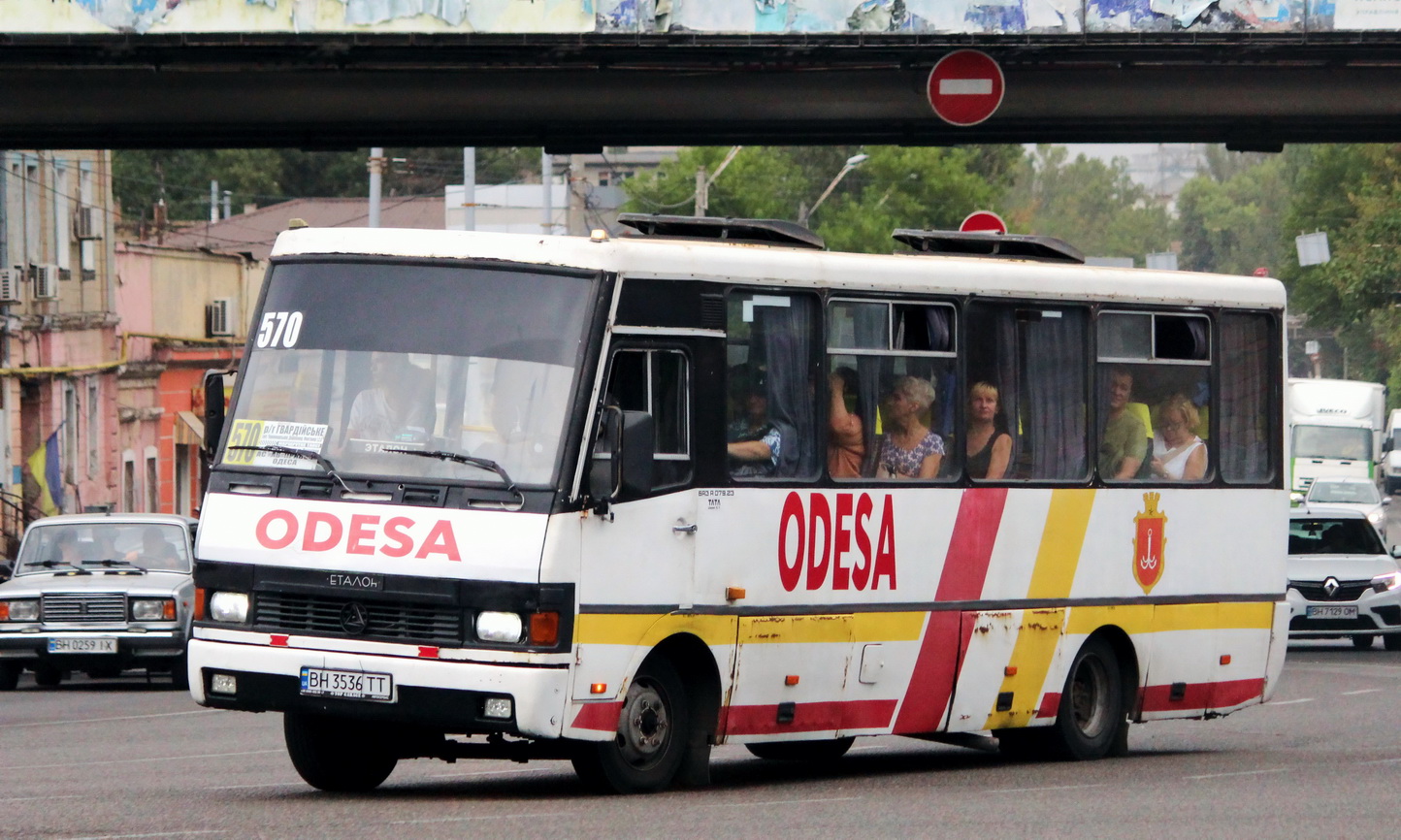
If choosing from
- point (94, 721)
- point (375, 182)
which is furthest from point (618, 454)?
point (375, 182)

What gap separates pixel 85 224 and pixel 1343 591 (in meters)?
28.7

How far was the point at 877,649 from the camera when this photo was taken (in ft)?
44.2

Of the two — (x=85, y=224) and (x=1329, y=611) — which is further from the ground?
(x=85, y=224)

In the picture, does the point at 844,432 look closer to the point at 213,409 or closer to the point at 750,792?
the point at 750,792

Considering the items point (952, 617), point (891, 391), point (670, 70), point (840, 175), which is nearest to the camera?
point (891, 391)

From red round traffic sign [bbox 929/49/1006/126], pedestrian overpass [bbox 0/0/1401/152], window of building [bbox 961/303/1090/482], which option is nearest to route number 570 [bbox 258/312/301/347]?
window of building [bbox 961/303/1090/482]

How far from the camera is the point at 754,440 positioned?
1284 cm

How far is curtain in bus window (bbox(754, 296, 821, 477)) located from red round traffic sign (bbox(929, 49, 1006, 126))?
11268mm

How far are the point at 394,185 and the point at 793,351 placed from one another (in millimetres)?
106411

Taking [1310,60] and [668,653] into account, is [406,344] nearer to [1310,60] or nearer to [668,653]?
[668,653]

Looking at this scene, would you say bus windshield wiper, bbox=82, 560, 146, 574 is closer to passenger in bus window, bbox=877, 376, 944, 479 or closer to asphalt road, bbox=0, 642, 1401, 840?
asphalt road, bbox=0, 642, 1401, 840

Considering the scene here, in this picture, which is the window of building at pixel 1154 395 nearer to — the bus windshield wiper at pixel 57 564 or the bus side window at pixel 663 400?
the bus side window at pixel 663 400

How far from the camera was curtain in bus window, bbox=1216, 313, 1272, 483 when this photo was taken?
16188mm

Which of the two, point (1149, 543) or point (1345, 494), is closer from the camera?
point (1149, 543)
